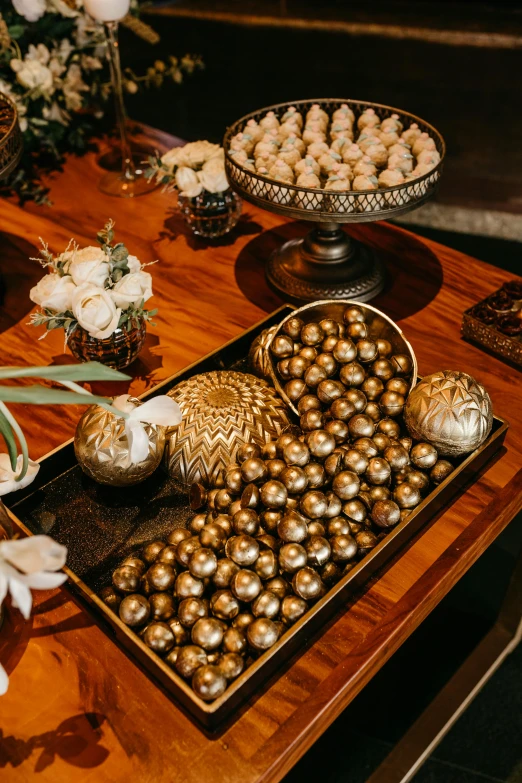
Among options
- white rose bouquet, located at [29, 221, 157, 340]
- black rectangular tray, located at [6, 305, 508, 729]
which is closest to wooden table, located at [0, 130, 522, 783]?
black rectangular tray, located at [6, 305, 508, 729]

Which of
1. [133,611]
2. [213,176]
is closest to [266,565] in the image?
[133,611]

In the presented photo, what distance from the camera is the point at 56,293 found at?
0.87 meters

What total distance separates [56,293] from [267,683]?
0.53 meters

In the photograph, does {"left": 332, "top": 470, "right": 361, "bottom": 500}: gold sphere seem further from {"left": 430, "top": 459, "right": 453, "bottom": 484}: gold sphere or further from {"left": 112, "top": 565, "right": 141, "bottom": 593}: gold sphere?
{"left": 112, "top": 565, "right": 141, "bottom": 593}: gold sphere

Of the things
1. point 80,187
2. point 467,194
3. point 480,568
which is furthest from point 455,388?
point 467,194

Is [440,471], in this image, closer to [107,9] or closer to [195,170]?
[195,170]

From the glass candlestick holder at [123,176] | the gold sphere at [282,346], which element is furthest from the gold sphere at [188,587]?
the glass candlestick holder at [123,176]

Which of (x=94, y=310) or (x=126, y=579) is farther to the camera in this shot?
(x=94, y=310)

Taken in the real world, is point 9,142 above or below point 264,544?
above

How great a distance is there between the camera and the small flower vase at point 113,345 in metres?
0.93

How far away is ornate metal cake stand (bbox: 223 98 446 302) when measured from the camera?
93cm

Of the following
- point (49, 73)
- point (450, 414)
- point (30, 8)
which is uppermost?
point (30, 8)

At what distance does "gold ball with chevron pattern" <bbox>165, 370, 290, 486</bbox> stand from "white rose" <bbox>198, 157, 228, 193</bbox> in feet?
1.48

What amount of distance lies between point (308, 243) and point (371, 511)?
1.73 ft
